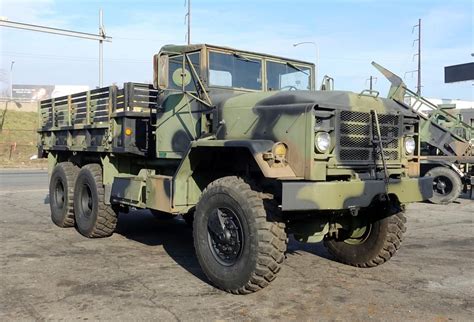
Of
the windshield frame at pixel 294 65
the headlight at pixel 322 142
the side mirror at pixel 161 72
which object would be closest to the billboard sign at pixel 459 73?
the windshield frame at pixel 294 65

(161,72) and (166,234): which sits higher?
(161,72)

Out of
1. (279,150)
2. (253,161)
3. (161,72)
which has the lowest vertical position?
(253,161)

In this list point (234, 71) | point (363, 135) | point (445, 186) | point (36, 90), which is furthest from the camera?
point (36, 90)

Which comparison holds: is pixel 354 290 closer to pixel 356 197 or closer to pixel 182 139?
pixel 356 197

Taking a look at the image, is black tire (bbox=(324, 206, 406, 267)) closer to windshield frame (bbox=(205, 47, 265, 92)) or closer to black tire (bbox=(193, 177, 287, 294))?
black tire (bbox=(193, 177, 287, 294))

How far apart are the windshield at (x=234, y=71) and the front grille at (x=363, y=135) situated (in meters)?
1.71

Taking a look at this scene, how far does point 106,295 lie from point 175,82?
262 cm

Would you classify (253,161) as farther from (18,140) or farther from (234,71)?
(18,140)

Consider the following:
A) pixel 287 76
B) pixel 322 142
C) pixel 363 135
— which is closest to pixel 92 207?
pixel 287 76

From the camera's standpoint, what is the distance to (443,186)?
43.0 feet

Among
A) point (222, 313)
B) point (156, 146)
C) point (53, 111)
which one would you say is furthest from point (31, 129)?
point (222, 313)

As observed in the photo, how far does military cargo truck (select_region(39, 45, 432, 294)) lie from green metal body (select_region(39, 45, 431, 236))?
1cm

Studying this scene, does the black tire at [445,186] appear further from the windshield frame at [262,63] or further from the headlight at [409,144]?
the headlight at [409,144]

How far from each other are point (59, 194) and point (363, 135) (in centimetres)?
598
